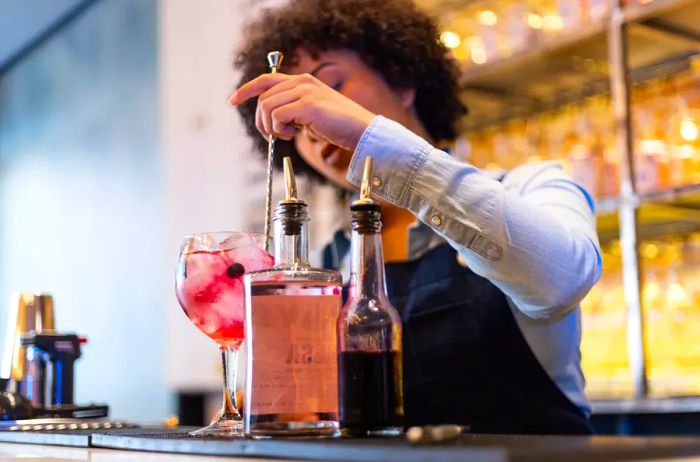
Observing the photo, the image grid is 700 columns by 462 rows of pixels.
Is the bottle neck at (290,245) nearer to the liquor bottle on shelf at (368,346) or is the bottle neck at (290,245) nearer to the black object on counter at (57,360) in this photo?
the liquor bottle on shelf at (368,346)

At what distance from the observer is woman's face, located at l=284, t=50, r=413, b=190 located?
58.2 inches

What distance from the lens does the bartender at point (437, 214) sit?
38.4 inches

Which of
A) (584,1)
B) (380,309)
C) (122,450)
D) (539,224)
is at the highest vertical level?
(584,1)

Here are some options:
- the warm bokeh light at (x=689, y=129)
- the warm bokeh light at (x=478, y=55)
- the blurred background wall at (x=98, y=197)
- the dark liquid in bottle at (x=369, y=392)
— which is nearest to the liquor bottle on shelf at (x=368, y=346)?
the dark liquid in bottle at (x=369, y=392)

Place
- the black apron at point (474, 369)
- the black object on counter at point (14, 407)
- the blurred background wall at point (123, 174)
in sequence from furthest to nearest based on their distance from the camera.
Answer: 1. the blurred background wall at point (123, 174)
2. the black apron at point (474, 369)
3. the black object on counter at point (14, 407)

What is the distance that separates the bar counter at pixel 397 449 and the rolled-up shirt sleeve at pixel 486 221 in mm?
341

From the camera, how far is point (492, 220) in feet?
3.31

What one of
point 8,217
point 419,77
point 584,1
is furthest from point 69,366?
point 8,217

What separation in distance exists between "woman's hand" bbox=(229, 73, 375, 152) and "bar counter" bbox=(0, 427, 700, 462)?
14.0 inches

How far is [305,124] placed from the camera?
3.19 feet

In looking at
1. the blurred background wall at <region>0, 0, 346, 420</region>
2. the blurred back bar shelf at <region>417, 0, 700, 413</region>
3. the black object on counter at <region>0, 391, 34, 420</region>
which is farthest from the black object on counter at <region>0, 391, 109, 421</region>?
the blurred background wall at <region>0, 0, 346, 420</region>

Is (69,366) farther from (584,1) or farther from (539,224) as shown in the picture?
(584,1)

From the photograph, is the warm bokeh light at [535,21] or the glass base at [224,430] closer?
the glass base at [224,430]

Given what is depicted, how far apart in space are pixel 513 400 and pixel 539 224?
401 mm
